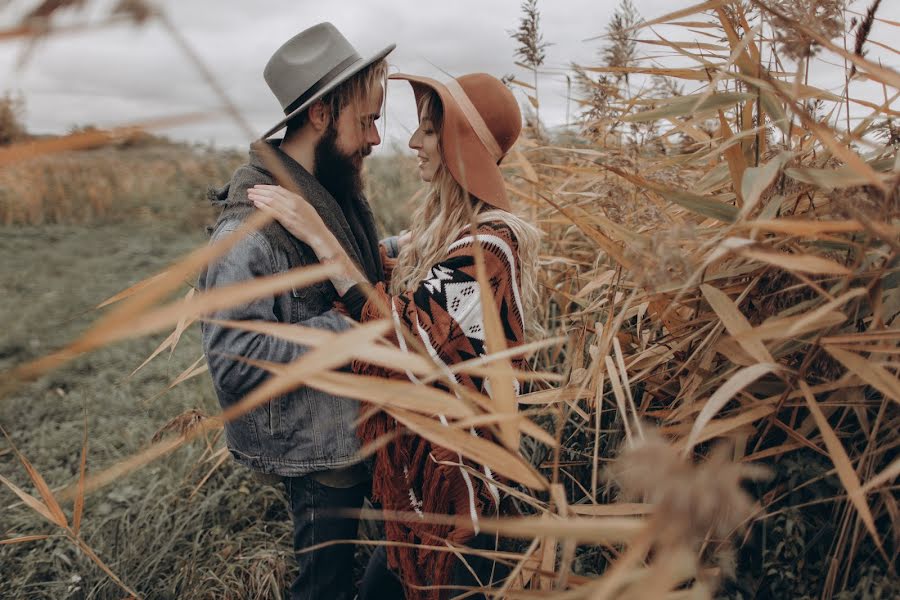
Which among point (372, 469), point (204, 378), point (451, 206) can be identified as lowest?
point (204, 378)

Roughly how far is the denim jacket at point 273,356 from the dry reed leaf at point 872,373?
1088mm

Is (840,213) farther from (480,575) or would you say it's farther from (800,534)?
(480,575)

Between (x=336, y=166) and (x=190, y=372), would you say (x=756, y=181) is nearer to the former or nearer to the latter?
(x=336, y=166)

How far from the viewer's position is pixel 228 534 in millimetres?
2434

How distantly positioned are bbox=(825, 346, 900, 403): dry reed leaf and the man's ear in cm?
149

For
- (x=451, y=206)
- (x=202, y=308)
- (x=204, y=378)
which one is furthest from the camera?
(x=204, y=378)

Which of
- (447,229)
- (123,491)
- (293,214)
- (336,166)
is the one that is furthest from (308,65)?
(123,491)

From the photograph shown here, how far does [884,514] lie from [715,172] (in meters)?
0.77

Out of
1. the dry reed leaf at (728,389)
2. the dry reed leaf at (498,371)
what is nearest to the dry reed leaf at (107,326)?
the dry reed leaf at (498,371)

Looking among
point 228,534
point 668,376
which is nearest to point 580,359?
point 668,376

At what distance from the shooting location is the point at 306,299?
64.5 inches

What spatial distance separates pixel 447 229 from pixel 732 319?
3.14ft

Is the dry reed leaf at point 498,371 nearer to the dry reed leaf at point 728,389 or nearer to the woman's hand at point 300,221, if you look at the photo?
the dry reed leaf at point 728,389

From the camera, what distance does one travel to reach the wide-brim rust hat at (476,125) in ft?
5.38
